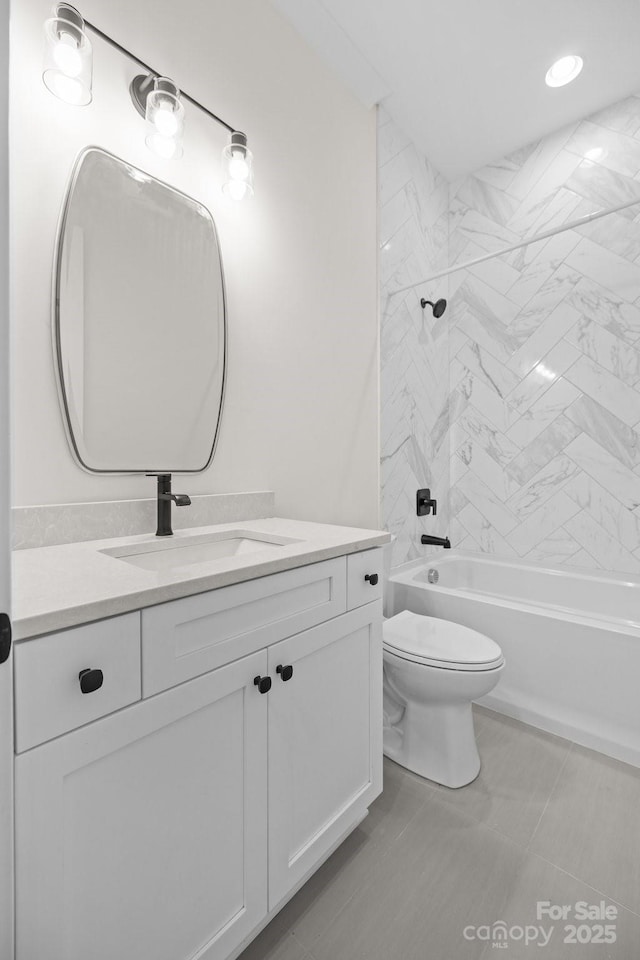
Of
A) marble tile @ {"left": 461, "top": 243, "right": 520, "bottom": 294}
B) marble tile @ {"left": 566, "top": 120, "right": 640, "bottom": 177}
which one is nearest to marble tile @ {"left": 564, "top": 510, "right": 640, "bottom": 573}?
marble tile @ {"left": 461, "top": 243, "right": 520, "bottom": 294}

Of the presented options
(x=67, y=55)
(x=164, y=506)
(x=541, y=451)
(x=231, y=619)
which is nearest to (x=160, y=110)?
(x=67, y=55)

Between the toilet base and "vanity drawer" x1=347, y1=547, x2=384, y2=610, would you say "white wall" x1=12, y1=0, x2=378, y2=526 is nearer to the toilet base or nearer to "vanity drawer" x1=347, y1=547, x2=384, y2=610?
"vanity drawer" x1=347, y1=547, x2=384, y2=610

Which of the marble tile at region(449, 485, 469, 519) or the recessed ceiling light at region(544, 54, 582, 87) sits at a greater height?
the recessed ceiling light at region(544, 54, 582, 87)

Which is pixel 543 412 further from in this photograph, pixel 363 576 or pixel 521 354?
pixel 363 576

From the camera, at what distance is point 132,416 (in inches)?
49.6

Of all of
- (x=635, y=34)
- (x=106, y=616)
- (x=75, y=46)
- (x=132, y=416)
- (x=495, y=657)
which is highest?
(x=635, y=34)

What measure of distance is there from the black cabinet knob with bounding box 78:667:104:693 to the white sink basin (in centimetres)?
38

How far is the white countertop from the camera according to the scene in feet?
2.05

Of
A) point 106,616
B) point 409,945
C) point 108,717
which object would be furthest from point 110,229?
point 409,945

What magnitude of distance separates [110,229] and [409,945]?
1.91m

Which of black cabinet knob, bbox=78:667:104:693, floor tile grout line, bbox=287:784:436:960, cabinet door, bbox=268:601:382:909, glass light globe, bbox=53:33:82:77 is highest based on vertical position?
glass light globe, bbox=53:33:82:77

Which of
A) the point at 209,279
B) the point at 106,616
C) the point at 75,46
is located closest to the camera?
the point at 106,616

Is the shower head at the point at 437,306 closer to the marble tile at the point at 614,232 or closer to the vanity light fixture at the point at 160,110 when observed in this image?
the marble tile at the point at 614,232

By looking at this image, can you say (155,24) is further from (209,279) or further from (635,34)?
(635,34)
